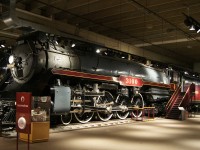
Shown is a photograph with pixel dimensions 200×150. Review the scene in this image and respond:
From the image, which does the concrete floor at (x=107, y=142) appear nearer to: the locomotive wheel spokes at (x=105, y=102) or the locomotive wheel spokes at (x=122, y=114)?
the locomotive wheel spokes at (x=105, y=102)

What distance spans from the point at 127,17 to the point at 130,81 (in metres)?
3.25

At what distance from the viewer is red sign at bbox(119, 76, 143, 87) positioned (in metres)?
11.7

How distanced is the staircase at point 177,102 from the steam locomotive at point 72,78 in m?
2.06

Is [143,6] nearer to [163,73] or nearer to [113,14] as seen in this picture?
[113,14]

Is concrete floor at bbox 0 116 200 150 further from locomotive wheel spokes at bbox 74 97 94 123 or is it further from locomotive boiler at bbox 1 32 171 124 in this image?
locomotive wheel spokes at bbox 74 97 94 123

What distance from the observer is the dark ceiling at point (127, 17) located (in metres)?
11.2

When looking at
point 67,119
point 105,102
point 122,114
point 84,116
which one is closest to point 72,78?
point 67,119

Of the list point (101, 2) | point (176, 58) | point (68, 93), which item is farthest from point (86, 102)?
point (176, 58)

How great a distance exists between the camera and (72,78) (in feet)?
31.4

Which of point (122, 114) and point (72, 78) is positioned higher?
point (72, 78)

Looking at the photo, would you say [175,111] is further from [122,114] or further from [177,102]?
[122,114]

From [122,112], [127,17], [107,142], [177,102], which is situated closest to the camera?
[107,142]

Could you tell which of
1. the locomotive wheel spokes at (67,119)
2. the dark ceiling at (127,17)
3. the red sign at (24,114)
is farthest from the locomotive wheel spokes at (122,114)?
the red sign at (24,114)

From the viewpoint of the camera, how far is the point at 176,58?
25.3m
